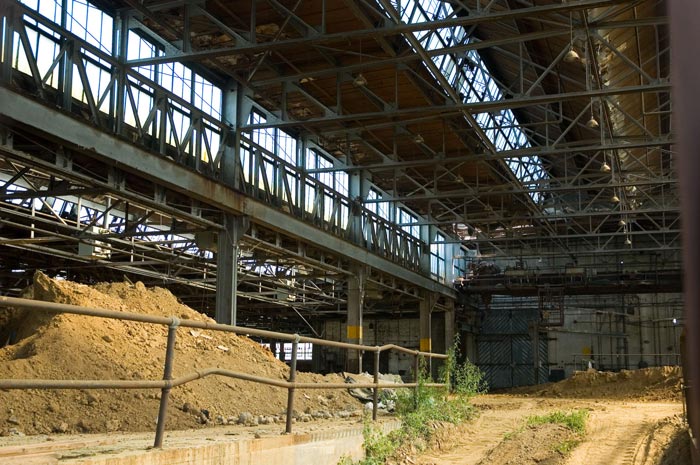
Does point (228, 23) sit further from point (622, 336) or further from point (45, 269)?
point (622, 336)

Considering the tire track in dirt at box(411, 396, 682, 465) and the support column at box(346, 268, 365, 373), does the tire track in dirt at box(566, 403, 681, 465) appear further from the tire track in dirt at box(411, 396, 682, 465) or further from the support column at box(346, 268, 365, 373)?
the support column at box(346, 268, 365, 373)

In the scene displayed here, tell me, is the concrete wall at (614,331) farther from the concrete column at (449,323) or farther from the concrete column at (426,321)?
the concrete column at (426,321)

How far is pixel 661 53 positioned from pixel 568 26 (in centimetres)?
561

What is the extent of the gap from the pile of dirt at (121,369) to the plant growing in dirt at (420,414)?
39.9 inches

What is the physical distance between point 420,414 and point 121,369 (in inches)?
173

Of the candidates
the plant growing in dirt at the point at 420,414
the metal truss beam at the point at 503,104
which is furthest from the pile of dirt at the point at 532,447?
the metal truss beam at the point at 503,104

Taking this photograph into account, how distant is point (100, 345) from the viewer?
9812 millimetres

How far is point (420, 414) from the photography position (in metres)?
11.2

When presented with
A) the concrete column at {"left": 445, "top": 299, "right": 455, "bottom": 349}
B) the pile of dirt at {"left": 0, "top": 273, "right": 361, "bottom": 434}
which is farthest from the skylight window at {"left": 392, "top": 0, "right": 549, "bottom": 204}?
the concrete column at {"left": 445, "top": 299, "right": 455, "bottom": 349}

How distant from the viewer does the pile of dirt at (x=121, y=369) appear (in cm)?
767

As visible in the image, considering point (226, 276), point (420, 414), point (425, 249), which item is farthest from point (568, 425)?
point (425, 249)

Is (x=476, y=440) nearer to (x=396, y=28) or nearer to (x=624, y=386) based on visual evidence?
(x=396, y=28)

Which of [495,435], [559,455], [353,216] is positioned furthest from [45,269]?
[559,455]

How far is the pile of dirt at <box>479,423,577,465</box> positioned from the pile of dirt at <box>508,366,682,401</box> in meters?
16.2
